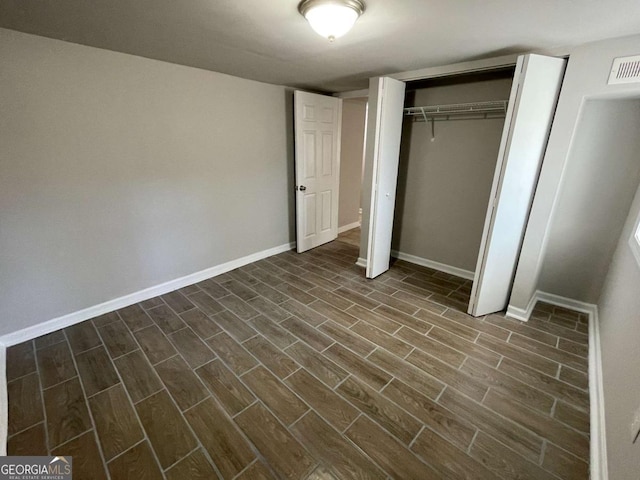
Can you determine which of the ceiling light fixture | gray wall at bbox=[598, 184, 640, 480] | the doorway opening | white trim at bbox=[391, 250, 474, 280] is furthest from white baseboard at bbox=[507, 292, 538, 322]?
the ceiling light fixture

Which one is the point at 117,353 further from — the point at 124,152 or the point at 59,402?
the point at 124,152

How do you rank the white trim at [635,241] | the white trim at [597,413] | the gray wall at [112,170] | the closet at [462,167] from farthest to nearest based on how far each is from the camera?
the closet at [462,167] → the gray wall at [112,170] → the white trim at [635,241] → the white trim at [597,413]

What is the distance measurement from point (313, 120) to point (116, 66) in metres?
2.13

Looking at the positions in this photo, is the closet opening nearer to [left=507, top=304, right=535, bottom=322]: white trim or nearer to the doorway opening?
[left=507, top=304, right=535, bottom=322]: white trim

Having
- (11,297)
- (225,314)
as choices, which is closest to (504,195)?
(225,314)

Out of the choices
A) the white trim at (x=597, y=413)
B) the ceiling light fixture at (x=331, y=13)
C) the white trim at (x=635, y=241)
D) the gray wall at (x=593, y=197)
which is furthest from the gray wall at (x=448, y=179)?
the ceiling light fixture at (x=331, y=13)

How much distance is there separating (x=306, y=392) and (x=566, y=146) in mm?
2617

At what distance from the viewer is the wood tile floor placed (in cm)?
139

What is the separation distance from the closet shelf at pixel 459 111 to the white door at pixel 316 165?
1109 millimetres

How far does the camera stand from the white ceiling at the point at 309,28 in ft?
4.83

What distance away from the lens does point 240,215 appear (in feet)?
11.3

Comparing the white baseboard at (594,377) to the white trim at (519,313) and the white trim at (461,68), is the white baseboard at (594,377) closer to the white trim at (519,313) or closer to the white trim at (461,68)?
the white trim at (519,313)

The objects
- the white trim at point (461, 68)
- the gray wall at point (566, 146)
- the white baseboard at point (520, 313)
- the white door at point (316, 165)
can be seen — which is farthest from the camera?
the white door at point (316, 165)

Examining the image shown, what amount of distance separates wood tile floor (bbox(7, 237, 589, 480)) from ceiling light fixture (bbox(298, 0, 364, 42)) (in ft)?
6.86
